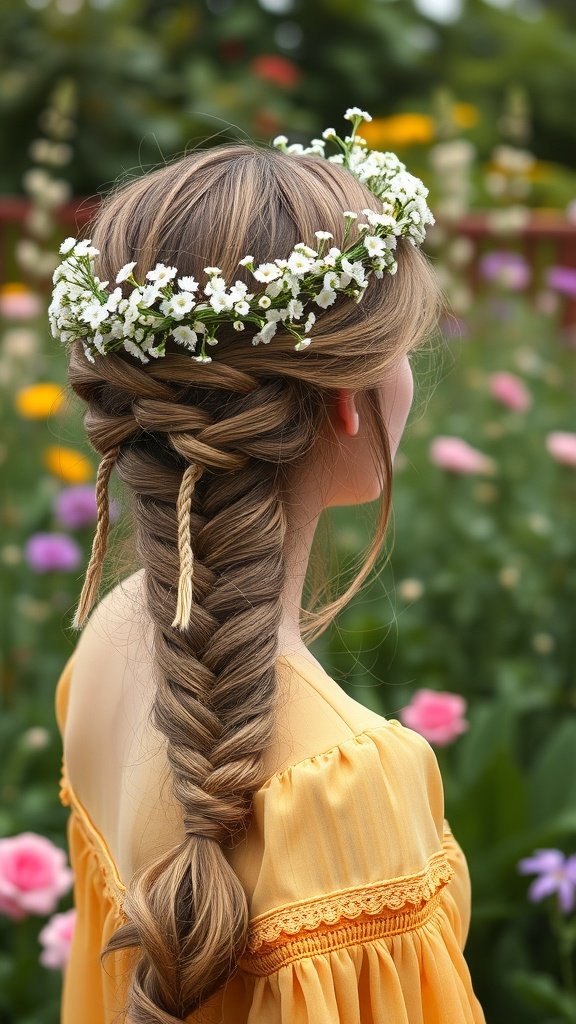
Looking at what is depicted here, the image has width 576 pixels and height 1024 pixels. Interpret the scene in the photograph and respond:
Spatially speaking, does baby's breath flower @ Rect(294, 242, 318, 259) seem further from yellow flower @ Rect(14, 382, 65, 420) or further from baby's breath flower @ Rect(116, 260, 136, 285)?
yellow flower @ Rect(14, 382, 65, 420)

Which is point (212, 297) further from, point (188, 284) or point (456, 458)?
point (456, 458)

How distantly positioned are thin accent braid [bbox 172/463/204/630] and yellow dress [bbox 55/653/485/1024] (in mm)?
156

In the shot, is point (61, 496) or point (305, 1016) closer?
point (305, 1016)

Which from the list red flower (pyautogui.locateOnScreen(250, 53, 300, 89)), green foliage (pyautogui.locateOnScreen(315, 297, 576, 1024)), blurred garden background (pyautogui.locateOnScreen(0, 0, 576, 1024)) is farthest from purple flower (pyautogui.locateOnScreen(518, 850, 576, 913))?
red flower (pyautogui.locateOnScreen(250, 53, 300, 89))

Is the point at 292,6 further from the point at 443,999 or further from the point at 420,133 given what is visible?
the point at 443,999

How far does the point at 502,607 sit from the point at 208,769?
179 cm

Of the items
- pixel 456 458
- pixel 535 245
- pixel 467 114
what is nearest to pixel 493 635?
pixel 456 458

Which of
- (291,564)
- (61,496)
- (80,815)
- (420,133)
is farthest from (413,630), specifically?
(420,133)

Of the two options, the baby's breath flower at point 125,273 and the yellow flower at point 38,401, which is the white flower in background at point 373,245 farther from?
the yellow flower at point 38,401

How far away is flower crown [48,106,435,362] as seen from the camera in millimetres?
962

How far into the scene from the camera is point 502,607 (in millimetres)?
2662

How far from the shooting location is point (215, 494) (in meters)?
1.00

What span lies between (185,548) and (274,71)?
603 cm

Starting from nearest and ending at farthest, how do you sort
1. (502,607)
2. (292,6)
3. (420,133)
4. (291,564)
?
(291,564) → (502,607) → (420,133) → (292,6)
